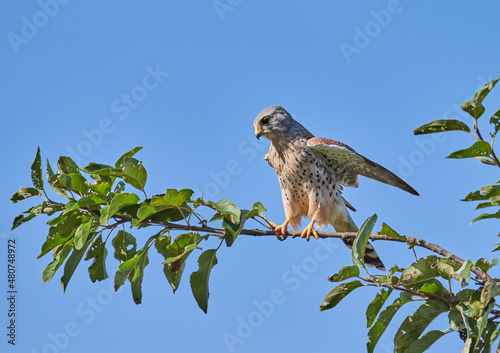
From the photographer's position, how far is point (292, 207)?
5.50m

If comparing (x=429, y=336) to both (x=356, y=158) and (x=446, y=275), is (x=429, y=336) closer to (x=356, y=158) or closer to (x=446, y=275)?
(x=446, y=275)

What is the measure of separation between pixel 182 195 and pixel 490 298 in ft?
5.49

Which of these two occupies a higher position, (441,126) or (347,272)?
(441,126)

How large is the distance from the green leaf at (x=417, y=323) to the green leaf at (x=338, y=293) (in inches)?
16.0

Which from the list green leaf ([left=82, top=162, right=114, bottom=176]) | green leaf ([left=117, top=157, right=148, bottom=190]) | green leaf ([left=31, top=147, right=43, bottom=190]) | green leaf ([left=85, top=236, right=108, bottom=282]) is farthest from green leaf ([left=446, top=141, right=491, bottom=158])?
green leaf ([left=31, top=147, right=43, bottom=190])

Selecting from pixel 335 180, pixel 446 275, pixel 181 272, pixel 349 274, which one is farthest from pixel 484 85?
pixel 335 180

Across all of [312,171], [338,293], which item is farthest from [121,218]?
[312,171]

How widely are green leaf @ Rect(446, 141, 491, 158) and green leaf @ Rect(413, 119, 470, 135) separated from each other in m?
0.17

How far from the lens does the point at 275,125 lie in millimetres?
5664

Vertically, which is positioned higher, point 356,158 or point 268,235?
point 356,158

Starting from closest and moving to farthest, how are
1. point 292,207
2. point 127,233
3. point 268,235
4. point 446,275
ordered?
point 446,275 → point 268,235 → point 127,233 → point 292,207

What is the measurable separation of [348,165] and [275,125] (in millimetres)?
920

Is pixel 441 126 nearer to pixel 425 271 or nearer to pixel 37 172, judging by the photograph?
pixel 425 271

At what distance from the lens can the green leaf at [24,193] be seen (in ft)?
10.6
